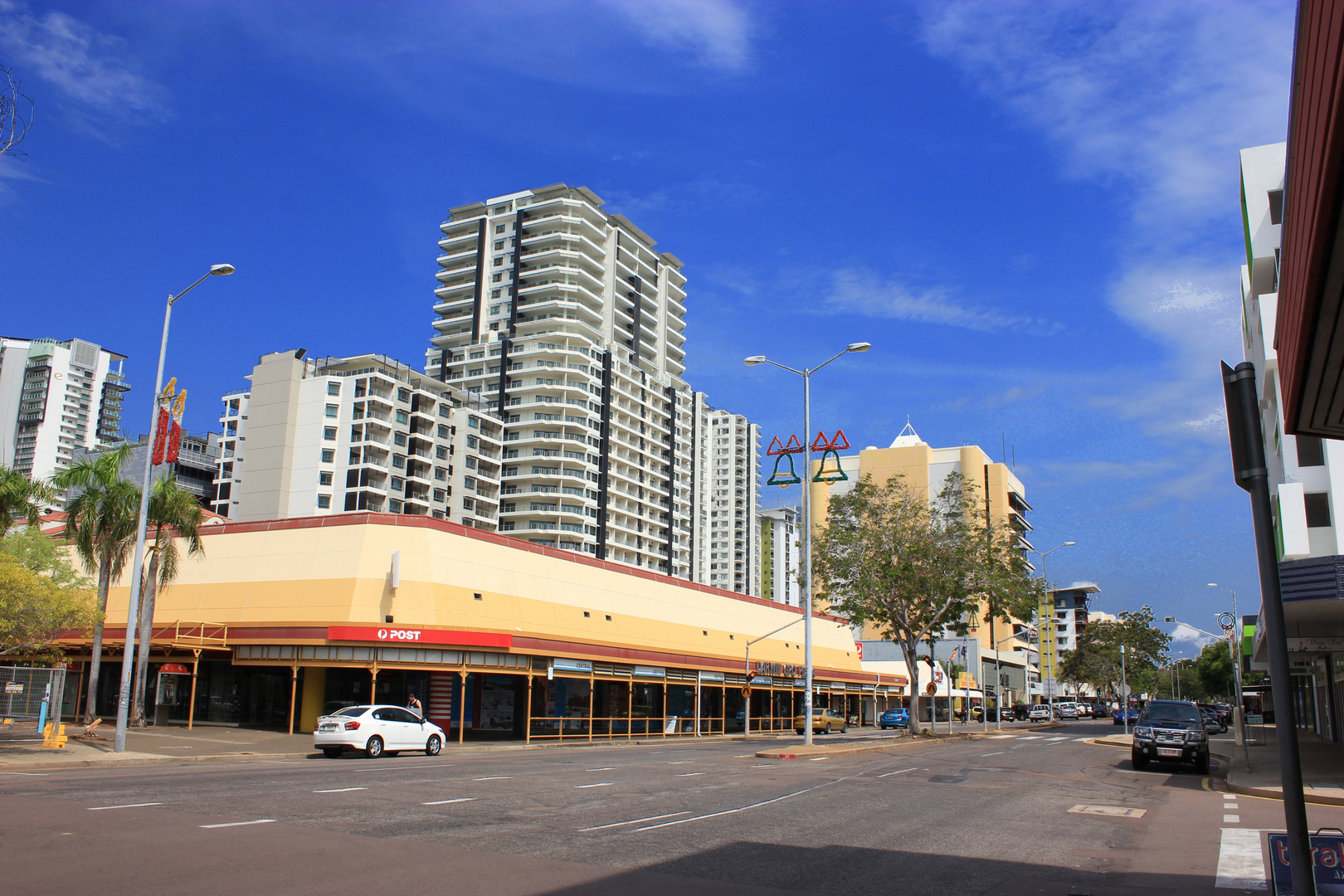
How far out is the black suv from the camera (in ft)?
87.3

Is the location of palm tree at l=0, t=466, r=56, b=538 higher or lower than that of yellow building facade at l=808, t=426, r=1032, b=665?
lower

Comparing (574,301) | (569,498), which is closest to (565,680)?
(569,498)

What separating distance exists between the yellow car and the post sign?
160ft

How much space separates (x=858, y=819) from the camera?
14.9m

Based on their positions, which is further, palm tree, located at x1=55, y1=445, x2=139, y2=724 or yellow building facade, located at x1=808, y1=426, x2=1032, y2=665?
yellow building facade, located at x1=808, y1=426, x2=1032, y2=665

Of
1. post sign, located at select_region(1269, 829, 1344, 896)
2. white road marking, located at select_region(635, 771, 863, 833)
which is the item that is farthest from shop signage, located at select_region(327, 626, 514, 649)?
post sign, located at select_region(1269, 829, 1344, 896)

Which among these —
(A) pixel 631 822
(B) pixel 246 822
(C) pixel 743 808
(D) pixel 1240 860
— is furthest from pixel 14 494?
(D) pixel 1240 860

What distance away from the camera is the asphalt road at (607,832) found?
962 cm

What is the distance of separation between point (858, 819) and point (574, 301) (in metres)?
114

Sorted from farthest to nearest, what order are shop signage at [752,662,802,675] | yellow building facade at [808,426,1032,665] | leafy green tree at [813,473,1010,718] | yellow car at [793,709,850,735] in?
yellow building facade at [808,426,1032,665] → yellow car at [793,709,850,735] → shop signage at [752,662,802,675] → leafy green tree at [813,473,1010,718]

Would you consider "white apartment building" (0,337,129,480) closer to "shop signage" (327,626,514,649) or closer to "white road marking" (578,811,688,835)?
"shop signage" (327,626,514,649)

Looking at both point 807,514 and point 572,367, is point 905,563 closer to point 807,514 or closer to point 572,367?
point 807,514

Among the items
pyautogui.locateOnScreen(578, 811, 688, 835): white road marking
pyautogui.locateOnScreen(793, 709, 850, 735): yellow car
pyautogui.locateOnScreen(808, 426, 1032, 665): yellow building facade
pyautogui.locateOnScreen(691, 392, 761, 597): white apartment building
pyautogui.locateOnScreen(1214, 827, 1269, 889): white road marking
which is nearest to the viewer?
pyautogui.locateOnScreen(1214, 827, 1269, 889): white road marking

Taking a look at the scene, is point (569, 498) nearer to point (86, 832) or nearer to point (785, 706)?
point (785, 706)
